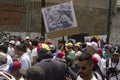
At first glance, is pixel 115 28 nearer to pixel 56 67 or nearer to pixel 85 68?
pixel 56 67

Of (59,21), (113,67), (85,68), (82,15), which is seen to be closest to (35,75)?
(85,68)

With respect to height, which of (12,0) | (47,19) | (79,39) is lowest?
(79,39)

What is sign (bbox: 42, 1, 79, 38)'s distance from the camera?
741cm

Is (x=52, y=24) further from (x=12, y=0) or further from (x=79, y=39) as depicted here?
(x=12, y=0)

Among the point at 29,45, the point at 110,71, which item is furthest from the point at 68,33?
the point at 29,45

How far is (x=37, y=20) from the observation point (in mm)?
30734

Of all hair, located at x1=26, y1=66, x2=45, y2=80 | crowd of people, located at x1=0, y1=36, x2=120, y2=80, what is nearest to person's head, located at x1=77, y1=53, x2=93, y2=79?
crowd of people, located at x1=0, y1=36, x2=120, y2=80

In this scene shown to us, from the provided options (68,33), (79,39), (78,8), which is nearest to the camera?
(68,33)

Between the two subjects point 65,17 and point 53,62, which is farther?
point 65,17

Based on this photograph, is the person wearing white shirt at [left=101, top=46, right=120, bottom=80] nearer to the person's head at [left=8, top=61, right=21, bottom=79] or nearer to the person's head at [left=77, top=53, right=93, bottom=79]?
the person's head at [left=8, top=61, right=21, bottom=79]

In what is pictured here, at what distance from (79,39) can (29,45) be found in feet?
48.5

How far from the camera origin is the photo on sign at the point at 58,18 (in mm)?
7539

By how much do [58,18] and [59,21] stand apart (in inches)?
2.8

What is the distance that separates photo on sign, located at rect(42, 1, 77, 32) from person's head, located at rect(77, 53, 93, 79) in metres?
2.00
